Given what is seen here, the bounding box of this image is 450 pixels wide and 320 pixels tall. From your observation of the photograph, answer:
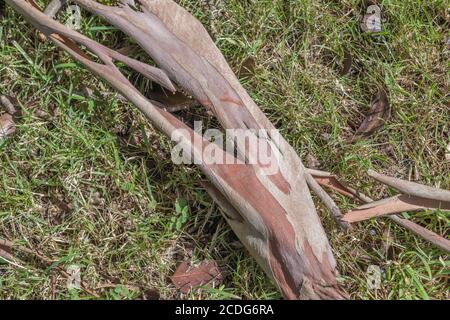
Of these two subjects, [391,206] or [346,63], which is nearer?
[391,206]

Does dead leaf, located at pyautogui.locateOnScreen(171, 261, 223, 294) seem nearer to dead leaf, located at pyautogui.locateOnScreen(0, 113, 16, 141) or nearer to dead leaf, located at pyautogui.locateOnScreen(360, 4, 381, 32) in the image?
dead leaf, located at pyautogui.locateOnScreen(0, 113, 16, 141)

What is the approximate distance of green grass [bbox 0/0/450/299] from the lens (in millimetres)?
2309

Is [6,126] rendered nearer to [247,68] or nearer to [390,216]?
[247,68]

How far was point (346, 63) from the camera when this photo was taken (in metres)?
2.50

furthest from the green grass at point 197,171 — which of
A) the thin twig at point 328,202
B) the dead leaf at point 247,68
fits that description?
the thin twig at point 328,202

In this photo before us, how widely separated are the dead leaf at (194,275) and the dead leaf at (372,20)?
1127 mm

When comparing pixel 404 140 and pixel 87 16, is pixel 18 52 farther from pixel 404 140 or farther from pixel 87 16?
Answer: pixel 404 140

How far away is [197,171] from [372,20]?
944mm

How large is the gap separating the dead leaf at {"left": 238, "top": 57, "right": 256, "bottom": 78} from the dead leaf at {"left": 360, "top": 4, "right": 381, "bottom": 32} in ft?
1.60

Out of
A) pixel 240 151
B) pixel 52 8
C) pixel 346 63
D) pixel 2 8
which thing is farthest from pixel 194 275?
pixel 2 8

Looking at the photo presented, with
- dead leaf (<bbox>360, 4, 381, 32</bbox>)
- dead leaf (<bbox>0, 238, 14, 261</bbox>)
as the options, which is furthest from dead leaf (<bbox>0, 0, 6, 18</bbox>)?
dead leaf (<bbox>360, 4, 381, 32</bbox>)

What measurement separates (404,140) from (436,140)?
12 centimetres

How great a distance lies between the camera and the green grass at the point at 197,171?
2.31m

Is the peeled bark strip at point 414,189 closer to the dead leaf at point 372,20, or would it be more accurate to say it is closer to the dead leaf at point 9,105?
the dead leaf at point 372,20
